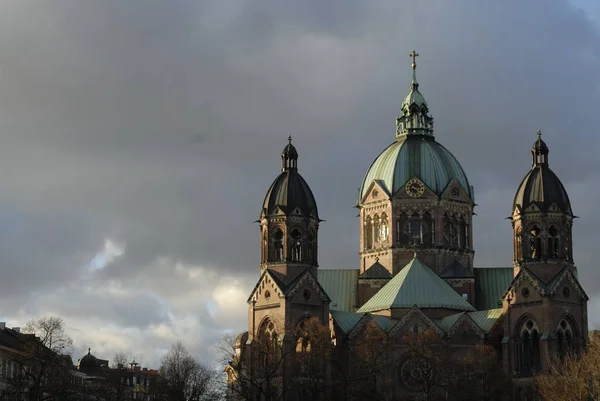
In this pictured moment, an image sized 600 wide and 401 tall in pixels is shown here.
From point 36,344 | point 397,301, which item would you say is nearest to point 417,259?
point 397,301

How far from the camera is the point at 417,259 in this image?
12412 cm

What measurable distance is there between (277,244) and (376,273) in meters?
14.4

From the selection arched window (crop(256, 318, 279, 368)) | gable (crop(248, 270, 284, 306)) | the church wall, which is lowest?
arched window (crop(256, 318, 279, 368))

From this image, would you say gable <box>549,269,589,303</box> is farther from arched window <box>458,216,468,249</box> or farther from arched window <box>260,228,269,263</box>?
arched window <box>260,228,269,263</box>

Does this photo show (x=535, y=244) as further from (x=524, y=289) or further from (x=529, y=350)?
(x=529, y=350)

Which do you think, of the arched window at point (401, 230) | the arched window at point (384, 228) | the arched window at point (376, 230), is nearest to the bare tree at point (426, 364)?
the arched window at point (401, 230)

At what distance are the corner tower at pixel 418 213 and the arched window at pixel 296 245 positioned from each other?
1320cm

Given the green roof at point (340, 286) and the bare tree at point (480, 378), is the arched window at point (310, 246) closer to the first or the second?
the green roof at point (340, 286)

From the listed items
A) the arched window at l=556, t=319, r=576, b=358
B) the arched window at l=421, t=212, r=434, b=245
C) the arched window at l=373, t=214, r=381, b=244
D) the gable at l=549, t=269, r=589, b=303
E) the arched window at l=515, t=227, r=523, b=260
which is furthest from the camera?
the arched window at l=373, t=214, r=381, b=244

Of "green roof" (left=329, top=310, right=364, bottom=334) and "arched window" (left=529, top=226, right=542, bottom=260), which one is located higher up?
"arched window" (left=529, top=226, right=542, bottom=260)

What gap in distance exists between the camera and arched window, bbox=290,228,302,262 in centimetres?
11838

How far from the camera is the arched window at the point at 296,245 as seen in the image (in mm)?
118375

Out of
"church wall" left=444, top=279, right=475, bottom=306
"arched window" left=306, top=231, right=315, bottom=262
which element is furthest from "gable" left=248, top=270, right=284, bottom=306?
"church wall" left=444, top=279, right=475, bottom=306

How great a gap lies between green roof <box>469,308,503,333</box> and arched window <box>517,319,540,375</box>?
3.09 m
